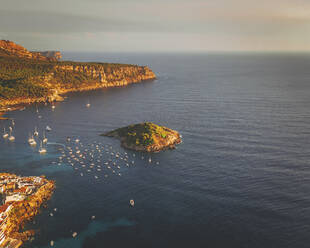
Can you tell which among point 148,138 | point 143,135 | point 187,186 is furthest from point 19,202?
point 148,138

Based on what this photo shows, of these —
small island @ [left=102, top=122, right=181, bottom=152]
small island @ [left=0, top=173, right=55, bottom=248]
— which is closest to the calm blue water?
small island @ [left=0, top=173, right=55, bottom=248]

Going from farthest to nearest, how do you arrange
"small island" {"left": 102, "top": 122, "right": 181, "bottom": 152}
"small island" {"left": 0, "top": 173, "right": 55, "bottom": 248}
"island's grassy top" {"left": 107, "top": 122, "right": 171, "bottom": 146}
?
"island's grassy top" {"left": 107, "top": 122, "right": 171, "bottom": 146}
"small island" {"left": 102, "top": 122, "right": 181, "bottom": 152}
"small island" {"left": 0, "top": 173, "right": 55, "bottom": 248}

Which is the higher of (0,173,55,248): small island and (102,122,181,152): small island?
(102,122,181,152): small island

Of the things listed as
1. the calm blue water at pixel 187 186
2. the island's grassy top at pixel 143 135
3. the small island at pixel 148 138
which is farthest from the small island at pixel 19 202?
the island's grassy top at pixel 143 135

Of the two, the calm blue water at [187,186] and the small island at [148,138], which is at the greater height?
the small island at [148,138]

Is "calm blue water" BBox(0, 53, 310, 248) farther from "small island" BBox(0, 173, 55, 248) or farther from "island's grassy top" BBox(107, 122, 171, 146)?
"island's grassy top" BBox(107, 122, 171, 146)

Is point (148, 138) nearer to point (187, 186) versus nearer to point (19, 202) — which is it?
point (187, 186)

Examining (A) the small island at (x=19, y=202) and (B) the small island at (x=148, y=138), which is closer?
(A) the small island at (x=19, y=202)

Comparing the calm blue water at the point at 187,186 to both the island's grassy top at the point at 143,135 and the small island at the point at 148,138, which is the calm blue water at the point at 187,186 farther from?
the island's grassy top at the point at 143,135
